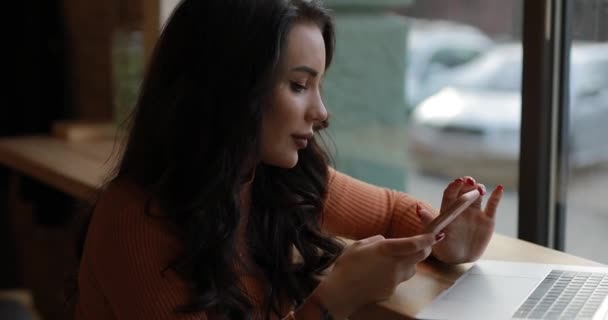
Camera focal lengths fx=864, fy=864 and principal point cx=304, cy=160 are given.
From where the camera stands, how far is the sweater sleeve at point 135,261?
1097 millimetres

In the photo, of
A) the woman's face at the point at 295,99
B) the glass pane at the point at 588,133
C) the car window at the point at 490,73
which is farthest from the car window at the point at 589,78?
the car window at the point at 490,73

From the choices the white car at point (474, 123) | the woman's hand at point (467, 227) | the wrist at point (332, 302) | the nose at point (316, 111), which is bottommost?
the white car at point (474, 123)

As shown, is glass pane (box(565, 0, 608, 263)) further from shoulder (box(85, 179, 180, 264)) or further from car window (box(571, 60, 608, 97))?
shoulder (box(85, 179, 180, 264))

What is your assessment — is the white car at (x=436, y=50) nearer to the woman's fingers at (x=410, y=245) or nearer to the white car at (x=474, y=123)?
the white car at (x=474, y=123)

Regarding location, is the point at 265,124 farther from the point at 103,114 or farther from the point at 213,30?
the point at 103,114

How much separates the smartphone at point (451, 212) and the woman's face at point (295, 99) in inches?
8.1

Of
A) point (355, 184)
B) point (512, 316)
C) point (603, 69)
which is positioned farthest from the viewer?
point (603, 69)

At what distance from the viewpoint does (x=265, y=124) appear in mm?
1139

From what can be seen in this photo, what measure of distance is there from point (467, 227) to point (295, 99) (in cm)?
30

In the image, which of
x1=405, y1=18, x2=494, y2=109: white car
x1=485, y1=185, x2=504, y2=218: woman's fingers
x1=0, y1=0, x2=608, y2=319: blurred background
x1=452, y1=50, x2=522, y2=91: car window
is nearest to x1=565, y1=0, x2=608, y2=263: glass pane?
x1=0, y1=0, x2=608, y2=319: blurred background

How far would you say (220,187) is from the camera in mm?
1150

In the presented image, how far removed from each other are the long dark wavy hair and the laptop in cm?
27

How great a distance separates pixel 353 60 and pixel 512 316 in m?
1.67

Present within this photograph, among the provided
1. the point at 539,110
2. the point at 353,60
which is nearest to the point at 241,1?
the point at 539,110
